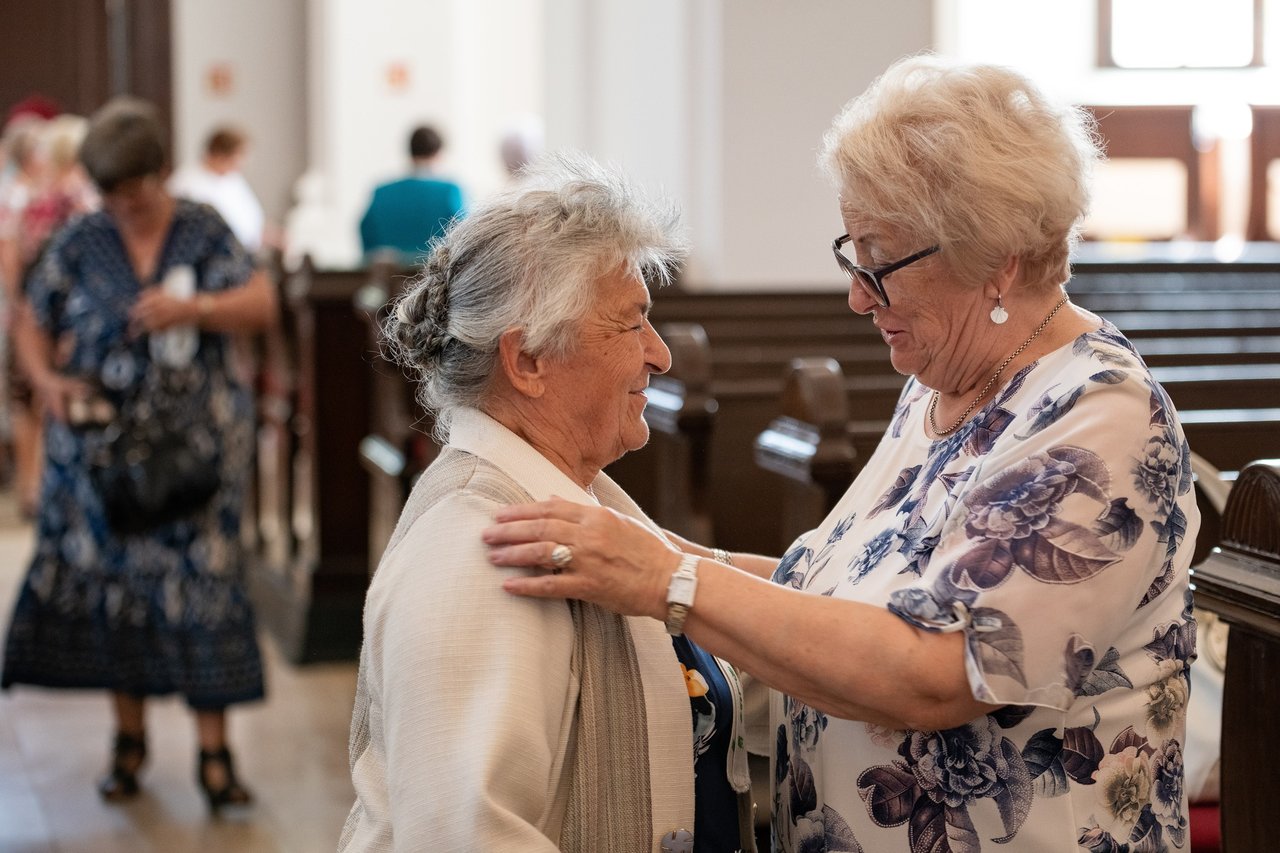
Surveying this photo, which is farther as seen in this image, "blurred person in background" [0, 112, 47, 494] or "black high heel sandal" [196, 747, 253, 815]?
"blurred person in background" [0, 112, 47, 494]

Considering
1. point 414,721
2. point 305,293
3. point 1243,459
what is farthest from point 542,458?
point 305,293

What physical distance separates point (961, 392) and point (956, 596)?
38 cm

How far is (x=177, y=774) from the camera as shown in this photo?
441 cm

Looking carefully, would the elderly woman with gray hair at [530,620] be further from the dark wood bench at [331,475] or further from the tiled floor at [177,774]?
the dark wood bench at [331,475]

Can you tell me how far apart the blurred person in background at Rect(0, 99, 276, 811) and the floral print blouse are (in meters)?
2.51

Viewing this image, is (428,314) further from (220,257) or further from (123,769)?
(123,769)

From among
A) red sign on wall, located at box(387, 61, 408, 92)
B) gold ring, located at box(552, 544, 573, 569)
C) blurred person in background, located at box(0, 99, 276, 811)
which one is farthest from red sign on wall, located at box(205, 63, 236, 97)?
gold ring, located at box(552, 544, 573, 569)

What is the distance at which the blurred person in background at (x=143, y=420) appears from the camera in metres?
3.84

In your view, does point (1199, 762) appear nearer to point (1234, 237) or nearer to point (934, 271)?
point (934, 271)

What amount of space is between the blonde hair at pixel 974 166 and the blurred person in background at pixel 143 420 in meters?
2.49

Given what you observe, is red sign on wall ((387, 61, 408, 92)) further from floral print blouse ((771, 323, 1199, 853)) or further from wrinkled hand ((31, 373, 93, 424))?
floral print blouse ((771, 323, 1199, 853))

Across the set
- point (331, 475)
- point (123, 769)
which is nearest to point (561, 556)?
point (123, 769)

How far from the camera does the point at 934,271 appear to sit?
1.76 m

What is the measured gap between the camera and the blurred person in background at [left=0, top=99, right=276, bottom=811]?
12.6 feet
